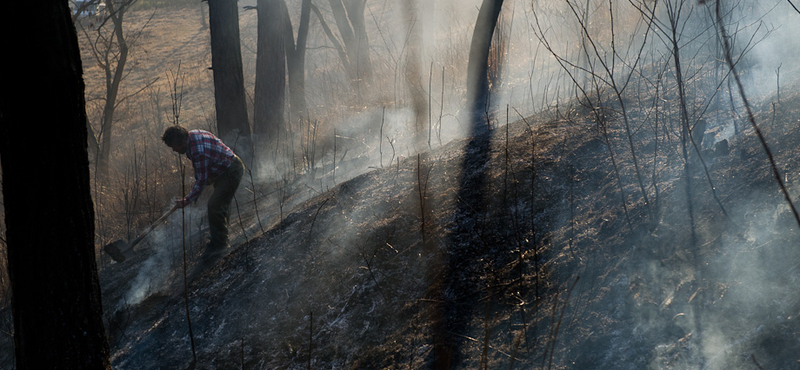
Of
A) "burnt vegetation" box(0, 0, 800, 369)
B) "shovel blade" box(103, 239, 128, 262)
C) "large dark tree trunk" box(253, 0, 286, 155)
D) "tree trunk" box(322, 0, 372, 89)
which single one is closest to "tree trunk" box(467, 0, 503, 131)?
"burnt vegetation" box(0, 0, 800, 369)

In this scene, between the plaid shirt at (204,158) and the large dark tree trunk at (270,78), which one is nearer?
the plaid shirt at (204,158)

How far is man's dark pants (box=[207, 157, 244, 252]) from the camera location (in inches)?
207

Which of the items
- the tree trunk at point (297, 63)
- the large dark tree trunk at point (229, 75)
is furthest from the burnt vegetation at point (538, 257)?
the tree trunk at point (297, 63)

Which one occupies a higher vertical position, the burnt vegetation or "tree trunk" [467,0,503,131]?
"tree trunk" [467,0,503,131]

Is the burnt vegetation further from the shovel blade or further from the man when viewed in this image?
the man

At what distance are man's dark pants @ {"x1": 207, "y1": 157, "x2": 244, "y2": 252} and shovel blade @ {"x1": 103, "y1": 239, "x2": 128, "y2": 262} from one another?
886mm

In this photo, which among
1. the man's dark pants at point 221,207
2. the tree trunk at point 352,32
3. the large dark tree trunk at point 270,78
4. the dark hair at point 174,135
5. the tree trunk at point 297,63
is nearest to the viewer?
the dark hair at point 174,135

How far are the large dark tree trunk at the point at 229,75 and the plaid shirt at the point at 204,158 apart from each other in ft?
7.89

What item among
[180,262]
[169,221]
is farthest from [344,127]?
[180,262]

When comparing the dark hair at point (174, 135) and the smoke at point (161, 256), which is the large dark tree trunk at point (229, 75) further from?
the dark hair at point (174, 135)

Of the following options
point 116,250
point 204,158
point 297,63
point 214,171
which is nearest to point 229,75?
point 214,171

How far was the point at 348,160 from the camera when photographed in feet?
25.3

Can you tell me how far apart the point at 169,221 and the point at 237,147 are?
5.01ft

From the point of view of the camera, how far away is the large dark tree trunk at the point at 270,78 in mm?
8336
